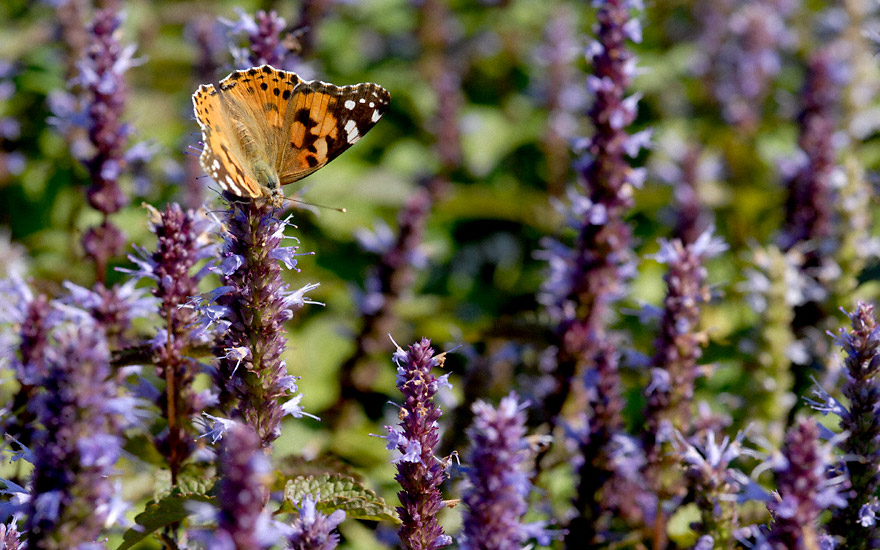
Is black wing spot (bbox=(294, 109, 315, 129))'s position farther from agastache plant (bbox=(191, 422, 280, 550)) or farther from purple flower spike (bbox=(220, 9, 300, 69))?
agastache plant (bbox=(191, 422, 280, 550))

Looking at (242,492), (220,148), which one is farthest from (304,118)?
(242,492)

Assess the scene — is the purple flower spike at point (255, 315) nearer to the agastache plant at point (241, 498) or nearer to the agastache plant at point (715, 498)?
the agastache plant at point (241, 498)

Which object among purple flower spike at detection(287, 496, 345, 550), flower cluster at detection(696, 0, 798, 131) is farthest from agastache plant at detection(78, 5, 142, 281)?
flower cluster at detection(696, 0, 798, 131)

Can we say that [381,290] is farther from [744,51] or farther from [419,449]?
[744,51]

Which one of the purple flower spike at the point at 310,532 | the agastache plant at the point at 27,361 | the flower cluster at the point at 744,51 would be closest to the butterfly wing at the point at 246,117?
the agastache plant at the point at 27,361

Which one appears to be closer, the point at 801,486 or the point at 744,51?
the point at 801,486
